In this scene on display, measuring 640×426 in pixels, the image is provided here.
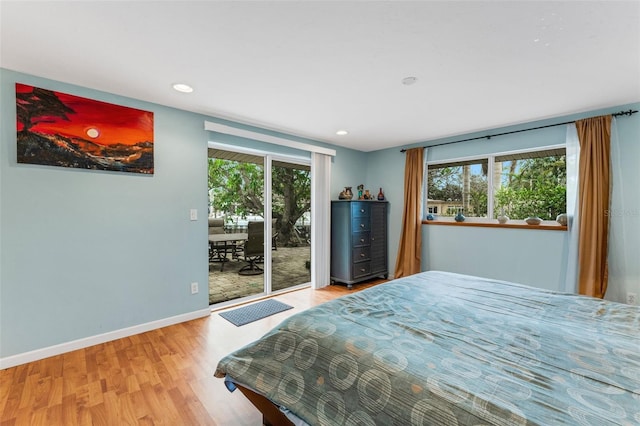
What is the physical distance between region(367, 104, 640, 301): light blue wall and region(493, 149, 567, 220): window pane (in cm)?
20

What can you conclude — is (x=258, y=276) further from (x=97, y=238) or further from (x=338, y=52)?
(x=338, y=52)

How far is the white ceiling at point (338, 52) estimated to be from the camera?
154cm

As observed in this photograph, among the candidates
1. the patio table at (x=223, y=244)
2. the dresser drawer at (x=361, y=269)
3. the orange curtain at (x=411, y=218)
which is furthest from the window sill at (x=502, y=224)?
the patio table at (x=223, y=244)

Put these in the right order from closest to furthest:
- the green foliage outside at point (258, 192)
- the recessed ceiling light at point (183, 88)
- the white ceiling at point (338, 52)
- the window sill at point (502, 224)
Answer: the white ceiling at point (338, 52), the recessed ceiling light at point (183, 88), the window sill at point (502, 224), the green foliage outside at point (258, 192)

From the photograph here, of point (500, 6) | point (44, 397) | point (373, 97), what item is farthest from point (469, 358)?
point (44, 397)

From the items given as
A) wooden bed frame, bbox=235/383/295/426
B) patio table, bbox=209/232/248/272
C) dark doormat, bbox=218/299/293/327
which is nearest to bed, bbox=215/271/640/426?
wooden bed frame, bbox=235/383/295/426

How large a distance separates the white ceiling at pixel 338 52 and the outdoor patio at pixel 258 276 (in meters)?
2.27

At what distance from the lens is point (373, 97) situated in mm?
2703

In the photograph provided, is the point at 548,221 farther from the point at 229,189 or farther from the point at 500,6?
the point at 229,189

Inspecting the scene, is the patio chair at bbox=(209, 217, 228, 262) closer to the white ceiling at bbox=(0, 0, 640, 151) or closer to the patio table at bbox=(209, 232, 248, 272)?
the patio table at bbox=(209, 232, 248, 272)

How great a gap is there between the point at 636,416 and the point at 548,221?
3.26 metres

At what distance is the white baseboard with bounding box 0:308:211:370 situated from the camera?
2172 millimetres

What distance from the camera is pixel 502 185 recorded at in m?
3.81

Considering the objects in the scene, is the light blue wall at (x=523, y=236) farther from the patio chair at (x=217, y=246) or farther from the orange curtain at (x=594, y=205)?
the patio chair at (x=217, y=246)
